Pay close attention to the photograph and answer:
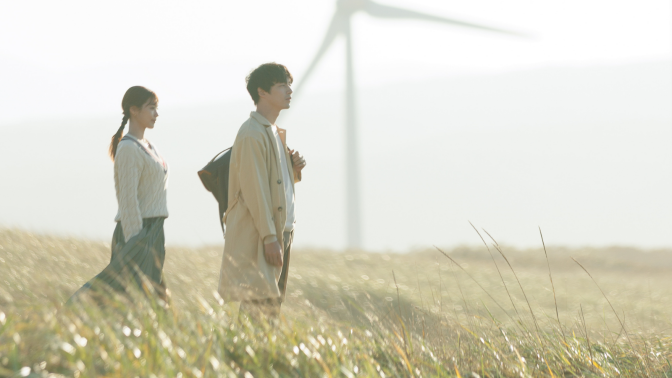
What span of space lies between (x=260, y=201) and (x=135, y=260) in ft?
3.00

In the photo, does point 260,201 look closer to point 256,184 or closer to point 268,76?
point 256,184

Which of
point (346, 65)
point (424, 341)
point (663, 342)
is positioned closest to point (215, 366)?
point (424, 341)

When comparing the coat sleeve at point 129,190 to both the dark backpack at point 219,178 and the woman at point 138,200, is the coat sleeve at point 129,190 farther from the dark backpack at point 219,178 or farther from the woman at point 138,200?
the dark backpack at point 219,178

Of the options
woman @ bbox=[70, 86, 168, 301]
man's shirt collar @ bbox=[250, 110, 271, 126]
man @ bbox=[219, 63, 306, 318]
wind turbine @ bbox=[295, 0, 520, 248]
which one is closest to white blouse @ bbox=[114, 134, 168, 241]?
woman @ bbox=[70, 86, 168, 301]

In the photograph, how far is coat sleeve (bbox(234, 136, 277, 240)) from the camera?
4.23 metres

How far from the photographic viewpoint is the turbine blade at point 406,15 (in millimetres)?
20797

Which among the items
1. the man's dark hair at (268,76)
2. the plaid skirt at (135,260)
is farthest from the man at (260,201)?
the plaid skirt at (135,260)

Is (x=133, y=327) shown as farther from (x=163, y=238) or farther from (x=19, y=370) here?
(x=163, y=238)

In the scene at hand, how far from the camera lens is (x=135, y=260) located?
4.26m

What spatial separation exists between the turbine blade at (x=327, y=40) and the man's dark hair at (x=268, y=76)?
14.4 meters

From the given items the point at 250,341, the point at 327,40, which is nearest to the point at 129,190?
the point at 250,341

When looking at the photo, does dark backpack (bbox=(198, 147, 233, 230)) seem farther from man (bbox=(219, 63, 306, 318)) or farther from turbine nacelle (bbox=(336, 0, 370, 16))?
turbine nacelle (bbox=(336, 0, 370, 16))

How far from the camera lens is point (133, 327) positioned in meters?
3.26

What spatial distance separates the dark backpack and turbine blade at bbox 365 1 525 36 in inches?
683
